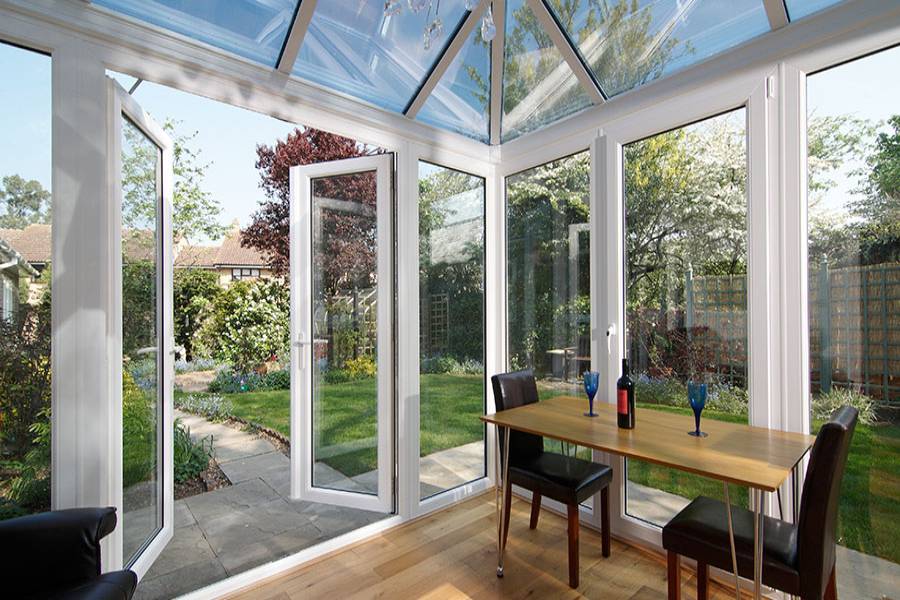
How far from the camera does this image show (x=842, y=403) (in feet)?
5.90

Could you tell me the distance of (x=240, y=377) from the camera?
5.86m

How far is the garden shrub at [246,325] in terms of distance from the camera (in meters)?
5.93

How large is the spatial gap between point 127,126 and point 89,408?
1217 mm

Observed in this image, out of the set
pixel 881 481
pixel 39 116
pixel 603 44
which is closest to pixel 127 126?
pixel 39 116

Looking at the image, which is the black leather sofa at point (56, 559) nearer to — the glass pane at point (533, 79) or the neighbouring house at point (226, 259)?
the glass pane at point (533, 79)

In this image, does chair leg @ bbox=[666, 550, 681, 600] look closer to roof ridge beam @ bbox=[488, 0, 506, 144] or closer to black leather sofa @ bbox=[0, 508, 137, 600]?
black leather sofa @ bbox=[0, 508, 137, 600]

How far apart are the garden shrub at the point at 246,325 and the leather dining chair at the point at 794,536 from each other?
5.43m

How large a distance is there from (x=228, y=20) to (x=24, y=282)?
1388 millimetres

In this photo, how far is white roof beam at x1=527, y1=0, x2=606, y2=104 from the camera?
7.58 ft

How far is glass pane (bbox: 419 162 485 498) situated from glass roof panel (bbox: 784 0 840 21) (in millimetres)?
1892

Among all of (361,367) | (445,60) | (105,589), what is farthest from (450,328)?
(105,589)

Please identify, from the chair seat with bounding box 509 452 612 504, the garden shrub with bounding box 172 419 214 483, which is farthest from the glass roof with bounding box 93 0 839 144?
the garden shrub with bounding box 172 419 214 483

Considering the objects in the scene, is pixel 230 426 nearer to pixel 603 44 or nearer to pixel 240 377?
pixel 240 377

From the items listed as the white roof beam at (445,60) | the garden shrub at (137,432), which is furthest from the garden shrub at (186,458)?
the white roof beam at (445,60)
